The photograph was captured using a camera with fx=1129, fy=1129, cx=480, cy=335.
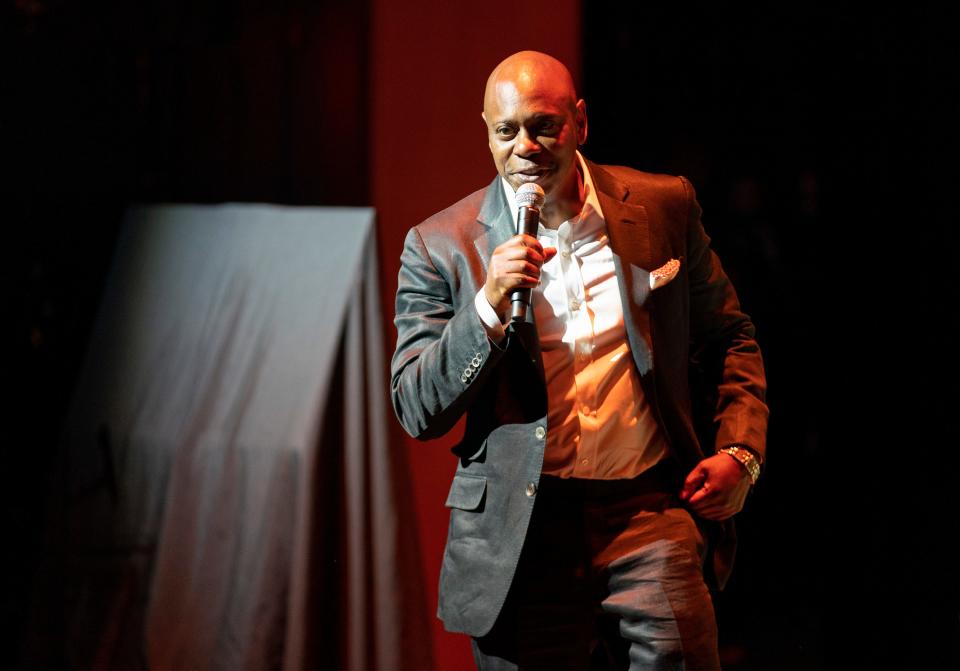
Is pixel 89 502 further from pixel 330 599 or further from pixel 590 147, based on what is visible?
pixel 590 147

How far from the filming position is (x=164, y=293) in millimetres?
3492

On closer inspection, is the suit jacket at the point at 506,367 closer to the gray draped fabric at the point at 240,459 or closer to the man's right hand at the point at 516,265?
the man's right hand at the point at 516,265

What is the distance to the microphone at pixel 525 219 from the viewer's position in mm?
1739

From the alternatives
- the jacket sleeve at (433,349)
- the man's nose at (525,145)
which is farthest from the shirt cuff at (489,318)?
the man's nose at (525,145)

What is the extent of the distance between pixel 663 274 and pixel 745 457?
1.25 ft

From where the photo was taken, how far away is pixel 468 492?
2027 mm

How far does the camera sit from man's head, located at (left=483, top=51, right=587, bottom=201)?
6.27ft

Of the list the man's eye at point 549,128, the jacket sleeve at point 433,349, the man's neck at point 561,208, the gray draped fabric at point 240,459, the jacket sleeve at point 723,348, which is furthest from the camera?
the gray draped fabric at point 240,459

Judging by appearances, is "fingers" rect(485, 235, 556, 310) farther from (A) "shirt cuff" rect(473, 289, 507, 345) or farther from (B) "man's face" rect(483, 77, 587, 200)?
(B) "man's face" rect(483, 77, 587, 200)

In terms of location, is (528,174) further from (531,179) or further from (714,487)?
(714,487)

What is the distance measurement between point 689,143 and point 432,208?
1.06 meters

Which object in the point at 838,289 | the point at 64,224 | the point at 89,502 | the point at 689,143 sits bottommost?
the point at 89,502

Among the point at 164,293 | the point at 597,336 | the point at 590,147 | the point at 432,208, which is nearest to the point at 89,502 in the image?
the point at 164,293

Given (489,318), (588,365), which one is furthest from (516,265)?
(588,365)
